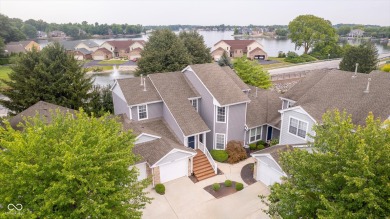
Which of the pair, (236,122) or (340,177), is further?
(236,122)

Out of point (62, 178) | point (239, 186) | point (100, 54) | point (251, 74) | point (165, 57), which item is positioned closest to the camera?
point (62, 178)

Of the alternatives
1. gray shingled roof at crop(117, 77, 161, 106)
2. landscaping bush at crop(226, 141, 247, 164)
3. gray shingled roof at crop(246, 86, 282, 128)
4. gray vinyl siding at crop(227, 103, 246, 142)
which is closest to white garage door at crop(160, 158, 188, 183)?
landscaping bush at crop(226, 141, 247, 164)

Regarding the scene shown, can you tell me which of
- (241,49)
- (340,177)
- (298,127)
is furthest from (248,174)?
(241,49)

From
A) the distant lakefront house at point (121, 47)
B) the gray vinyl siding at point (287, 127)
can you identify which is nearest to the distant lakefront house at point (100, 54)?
the distant lakefront house at point (121, 47)

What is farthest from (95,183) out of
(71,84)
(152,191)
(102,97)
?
(102,97)

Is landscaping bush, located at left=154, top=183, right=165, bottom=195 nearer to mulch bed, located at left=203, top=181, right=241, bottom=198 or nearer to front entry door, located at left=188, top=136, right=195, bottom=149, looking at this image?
mulch bed, located at left=203, top=181, right=241, bottom=198

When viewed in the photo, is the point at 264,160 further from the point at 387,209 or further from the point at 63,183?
the point at 63,183

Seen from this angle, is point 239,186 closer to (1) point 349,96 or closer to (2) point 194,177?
(2) point 194,177

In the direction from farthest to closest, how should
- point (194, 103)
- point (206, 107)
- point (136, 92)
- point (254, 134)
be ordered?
point (254, 134), point (194, 103), point (206, 107), point (136, 92)
